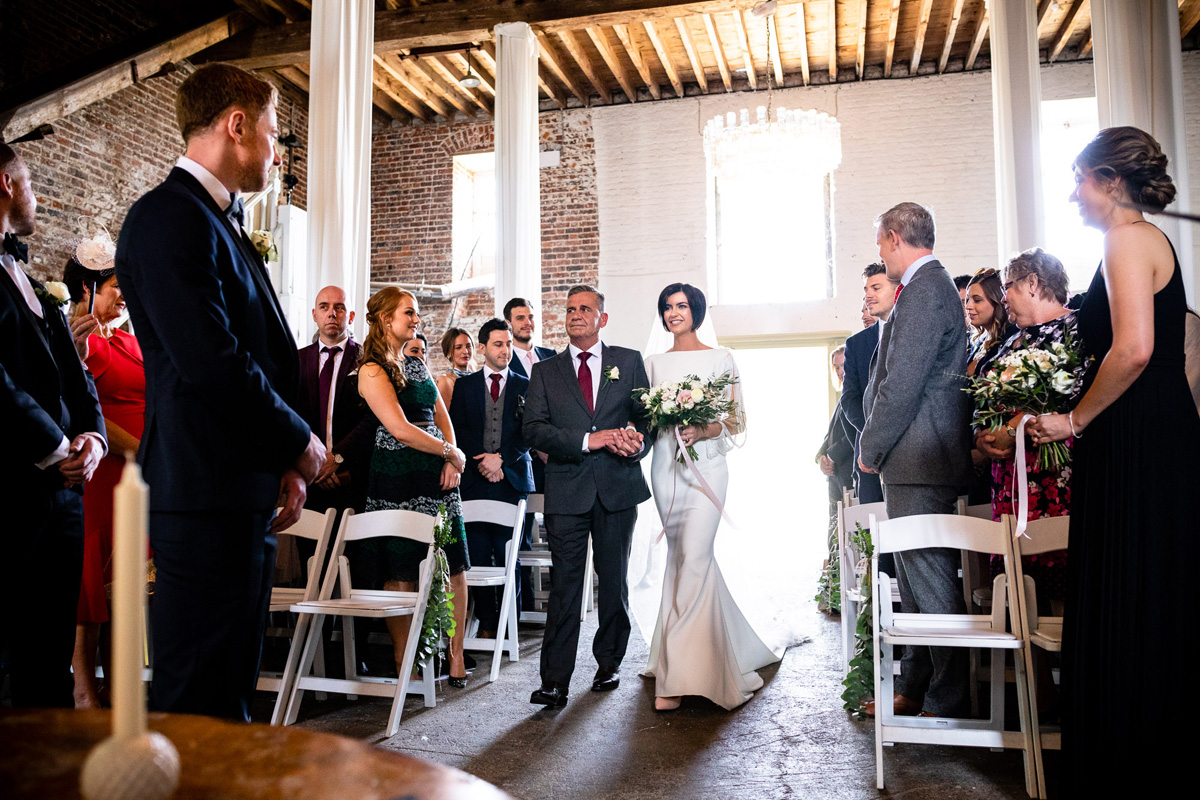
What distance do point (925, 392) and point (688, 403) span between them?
1107 mm

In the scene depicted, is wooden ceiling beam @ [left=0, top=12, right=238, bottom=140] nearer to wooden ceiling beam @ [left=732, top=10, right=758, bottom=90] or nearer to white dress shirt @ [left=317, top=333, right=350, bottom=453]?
white dress shirt @ [left=317, top=333, right=350, bottom=453]

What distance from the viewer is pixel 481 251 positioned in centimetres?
1302

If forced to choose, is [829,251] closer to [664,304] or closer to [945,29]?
[945,29]

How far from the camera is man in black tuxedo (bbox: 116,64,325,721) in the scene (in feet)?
6.44

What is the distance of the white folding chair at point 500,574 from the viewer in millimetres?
4980

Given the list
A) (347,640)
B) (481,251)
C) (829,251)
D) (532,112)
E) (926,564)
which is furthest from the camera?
(481,251)

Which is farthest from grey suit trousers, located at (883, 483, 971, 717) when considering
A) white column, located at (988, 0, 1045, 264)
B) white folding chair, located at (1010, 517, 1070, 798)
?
white column, located at (988, 0, 1045, 264)

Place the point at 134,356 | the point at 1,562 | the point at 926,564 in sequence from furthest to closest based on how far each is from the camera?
the point at 134,356 → the point at 926,564 → the point at 1,562

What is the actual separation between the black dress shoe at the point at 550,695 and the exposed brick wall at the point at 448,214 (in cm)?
816

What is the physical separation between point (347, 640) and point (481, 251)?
9434 mm

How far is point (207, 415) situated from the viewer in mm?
2029

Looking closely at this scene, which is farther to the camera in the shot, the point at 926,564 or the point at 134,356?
the point at 134,356

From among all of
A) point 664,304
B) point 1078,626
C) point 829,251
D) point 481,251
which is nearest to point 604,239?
point 481,251

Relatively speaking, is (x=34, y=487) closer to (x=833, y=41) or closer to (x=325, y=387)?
(x=325, y=387)
